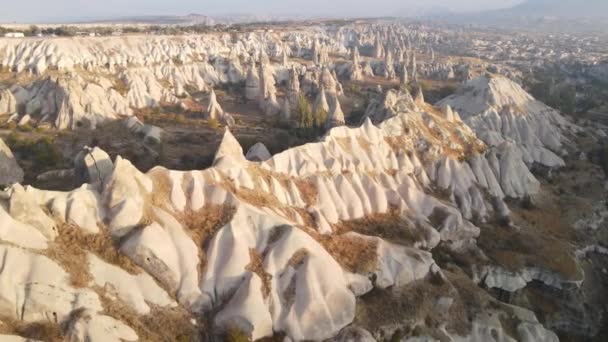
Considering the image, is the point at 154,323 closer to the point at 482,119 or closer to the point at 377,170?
the point at 377,170

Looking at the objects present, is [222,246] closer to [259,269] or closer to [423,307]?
[259,269]

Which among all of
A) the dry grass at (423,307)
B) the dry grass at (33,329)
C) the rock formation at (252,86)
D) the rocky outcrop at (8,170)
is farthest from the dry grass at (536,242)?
the rock formation at (252,86)

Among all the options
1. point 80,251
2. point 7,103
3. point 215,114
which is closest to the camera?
point 80,251

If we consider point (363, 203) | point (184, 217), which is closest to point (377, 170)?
point (363, 203)

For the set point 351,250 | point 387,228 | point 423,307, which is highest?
point 351,250

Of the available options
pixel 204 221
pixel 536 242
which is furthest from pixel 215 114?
pixel 536 242

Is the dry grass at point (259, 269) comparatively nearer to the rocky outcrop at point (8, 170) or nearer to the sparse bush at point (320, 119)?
the rocky outcrop at point (8, 170)

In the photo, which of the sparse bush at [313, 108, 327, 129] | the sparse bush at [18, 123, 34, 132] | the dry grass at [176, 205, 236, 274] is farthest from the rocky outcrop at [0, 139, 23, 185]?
the sparse bush at [313, 108, 327, 129]

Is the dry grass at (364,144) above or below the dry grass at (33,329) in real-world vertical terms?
above

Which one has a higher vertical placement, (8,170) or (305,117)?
(8,170)
